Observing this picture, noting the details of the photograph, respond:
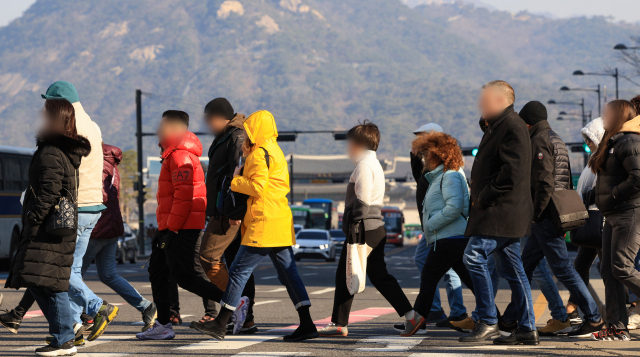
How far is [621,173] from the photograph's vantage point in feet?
23.4

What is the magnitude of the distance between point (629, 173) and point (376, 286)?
88.1 inches

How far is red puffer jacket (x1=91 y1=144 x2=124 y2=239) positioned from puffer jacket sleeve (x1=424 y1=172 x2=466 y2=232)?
2723 millimetres

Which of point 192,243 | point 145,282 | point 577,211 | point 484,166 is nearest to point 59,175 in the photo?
point 192,243

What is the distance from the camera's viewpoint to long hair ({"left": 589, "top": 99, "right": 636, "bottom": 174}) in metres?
7.20

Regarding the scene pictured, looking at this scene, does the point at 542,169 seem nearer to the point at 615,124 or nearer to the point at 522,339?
the point at 615,124

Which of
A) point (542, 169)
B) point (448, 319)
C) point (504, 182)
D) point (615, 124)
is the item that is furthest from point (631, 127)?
point (448, 319)

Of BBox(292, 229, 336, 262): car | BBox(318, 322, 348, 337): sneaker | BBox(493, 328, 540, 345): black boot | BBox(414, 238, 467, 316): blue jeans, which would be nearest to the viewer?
BBox(493, 328, 540, 345): black boot

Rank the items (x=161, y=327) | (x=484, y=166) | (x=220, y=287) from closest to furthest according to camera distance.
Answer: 1. (x=484, y=166)
2. (x=161, y=327)
3. (x=220, y=287)

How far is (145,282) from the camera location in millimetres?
17641

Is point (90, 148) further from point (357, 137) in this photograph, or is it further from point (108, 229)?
point (357, 137)

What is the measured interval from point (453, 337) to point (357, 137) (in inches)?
73.4

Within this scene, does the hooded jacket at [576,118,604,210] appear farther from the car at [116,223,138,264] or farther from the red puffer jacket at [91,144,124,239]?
the car at [116,223,138,264]

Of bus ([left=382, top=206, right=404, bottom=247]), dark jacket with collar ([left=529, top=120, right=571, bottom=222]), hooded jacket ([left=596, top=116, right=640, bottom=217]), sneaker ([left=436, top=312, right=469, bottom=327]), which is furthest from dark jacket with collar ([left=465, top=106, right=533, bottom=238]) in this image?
bus ([left=382, top=206, right=404, bottom=247])

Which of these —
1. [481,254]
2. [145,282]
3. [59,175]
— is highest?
[59,175]
